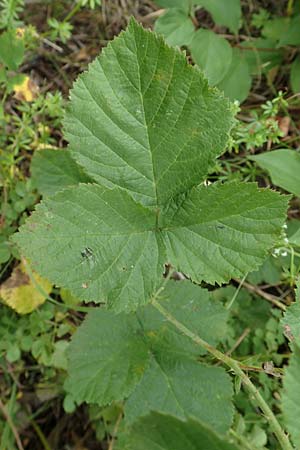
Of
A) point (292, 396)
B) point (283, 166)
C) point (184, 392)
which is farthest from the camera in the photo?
point (283, 166)

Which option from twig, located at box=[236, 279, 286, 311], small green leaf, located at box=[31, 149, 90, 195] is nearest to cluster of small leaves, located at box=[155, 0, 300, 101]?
small green leaf, located at box=[31, 149, 90, 195]

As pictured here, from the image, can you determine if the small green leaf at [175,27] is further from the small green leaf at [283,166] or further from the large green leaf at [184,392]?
the large green leaf at [184,392]

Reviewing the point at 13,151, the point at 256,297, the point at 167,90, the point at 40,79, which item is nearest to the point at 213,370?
the point at 256,297

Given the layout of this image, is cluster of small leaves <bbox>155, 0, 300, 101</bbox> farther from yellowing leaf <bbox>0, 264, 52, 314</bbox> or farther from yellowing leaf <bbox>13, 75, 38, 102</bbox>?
yellowing leaf <bbox>0, 264, 52, 314</bbox>

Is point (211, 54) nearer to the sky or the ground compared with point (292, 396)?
nearer to the sky

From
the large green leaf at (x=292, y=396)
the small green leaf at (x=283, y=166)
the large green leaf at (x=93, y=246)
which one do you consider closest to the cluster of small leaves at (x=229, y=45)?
the small green leaf at (x=283, y=166)

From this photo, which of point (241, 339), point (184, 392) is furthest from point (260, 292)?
point (184, 392)

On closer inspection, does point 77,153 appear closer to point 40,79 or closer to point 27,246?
point 27,246

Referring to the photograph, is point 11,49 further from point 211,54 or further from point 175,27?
point 211,54
